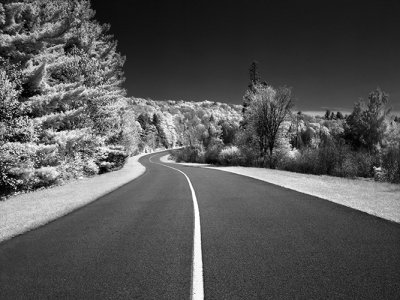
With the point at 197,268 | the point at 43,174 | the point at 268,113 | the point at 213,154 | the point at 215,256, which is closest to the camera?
the point at 197,268

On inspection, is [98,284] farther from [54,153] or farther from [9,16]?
[9,16]

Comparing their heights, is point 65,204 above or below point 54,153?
below

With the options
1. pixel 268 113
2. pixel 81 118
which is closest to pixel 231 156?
pixel 268 113

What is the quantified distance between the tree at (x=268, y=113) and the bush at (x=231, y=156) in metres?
3.37

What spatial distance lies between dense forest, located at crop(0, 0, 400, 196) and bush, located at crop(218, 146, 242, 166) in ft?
0.48

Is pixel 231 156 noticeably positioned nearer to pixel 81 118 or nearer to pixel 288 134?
pixel 288 134

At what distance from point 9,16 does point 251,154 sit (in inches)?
1040

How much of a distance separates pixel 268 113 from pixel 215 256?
29557 millimetres

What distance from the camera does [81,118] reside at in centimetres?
2077

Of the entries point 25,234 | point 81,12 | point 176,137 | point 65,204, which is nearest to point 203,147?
point 81,12

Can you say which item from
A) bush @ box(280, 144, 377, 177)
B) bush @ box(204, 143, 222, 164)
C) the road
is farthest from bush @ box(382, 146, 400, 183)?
bush @ box(204, 143, 222, 164)

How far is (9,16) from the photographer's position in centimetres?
1250

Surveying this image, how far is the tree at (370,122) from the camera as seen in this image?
28.8 m

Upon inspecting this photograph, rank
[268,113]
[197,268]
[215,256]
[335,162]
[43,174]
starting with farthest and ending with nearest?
1. [268,113]
2. [335,162]
3. [43,174]
4. [215,256]
5. [197,268]
